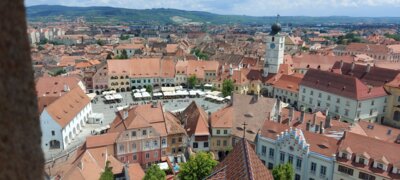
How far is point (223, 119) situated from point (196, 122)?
3.50m

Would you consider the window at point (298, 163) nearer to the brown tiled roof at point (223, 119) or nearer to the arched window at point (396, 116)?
the brown tiled roof at point (223, 119)

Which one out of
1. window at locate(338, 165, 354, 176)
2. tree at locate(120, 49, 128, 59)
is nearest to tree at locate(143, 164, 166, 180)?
window at locate(338, 165, 354, 176)

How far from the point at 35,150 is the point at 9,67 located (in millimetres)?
1123

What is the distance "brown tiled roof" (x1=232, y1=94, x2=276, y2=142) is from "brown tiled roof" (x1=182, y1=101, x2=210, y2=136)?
12.2 ft

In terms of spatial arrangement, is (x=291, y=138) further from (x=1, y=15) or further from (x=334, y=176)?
(x=1, y=15)

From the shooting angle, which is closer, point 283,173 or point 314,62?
point 283,173

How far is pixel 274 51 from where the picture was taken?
79688mm

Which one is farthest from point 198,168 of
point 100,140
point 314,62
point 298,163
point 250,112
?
point 314,62

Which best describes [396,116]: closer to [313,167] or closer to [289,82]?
[289,82]

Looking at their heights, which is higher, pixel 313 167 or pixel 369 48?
pixel 369 48

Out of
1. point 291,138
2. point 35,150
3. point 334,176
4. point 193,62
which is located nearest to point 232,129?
point 291,138

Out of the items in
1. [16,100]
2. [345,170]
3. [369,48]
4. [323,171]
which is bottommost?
[323,171]

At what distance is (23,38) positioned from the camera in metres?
3.95

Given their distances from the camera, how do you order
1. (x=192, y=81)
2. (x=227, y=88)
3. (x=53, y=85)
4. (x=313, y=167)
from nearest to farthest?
(x=313, y=167) → (x=53, y=85) → (x=227, y=88) → (x=192, y=81)
